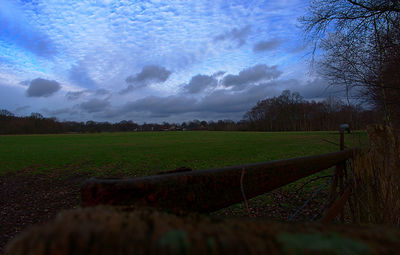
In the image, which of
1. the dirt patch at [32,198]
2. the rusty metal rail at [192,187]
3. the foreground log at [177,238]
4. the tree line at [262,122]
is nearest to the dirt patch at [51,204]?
the dirt patch at [32,198]

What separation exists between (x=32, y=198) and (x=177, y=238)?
11.3m

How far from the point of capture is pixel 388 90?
7965mm

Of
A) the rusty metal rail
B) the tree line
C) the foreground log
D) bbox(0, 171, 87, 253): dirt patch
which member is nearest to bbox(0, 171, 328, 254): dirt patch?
bbox(0, 171, 87, 253): dirt patch

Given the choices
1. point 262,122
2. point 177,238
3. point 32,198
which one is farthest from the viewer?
point 262,122

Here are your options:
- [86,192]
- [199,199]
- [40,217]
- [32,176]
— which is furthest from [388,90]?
[32,176]

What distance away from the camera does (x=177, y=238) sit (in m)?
0.52

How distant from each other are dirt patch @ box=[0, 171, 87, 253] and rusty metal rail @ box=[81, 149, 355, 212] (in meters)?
6.11

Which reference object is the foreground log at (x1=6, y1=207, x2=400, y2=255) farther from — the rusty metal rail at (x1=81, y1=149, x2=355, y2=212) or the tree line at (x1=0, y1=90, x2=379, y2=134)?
the tree line at (x1=0, y1=90, x2=379, y2=134)

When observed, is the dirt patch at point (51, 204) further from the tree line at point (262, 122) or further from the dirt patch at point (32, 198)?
the tree line at point (262, 122)

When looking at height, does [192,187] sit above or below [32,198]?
above

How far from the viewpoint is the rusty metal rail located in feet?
3.19

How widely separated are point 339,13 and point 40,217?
1257 centimetres

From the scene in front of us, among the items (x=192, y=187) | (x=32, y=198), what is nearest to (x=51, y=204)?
(x=32, y=198)

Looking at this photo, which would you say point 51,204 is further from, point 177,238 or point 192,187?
point 177,238
